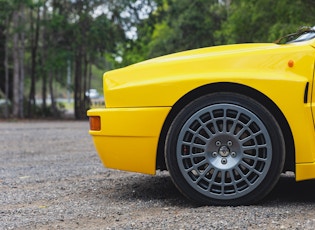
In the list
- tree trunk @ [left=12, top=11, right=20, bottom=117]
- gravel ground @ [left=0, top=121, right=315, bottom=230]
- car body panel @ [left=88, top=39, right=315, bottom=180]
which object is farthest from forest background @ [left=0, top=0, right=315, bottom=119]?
car body panel @ [left=88, top=39, right=315, bottom=180]

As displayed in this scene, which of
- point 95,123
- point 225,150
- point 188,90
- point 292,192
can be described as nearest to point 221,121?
point 225,150

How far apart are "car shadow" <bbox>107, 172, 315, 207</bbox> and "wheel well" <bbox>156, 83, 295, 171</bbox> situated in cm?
35

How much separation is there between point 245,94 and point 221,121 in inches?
12.0

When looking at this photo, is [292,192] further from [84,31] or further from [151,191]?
[84,31]

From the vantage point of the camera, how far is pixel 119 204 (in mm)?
4293

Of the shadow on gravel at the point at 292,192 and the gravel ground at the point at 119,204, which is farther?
the shadow on gravel at the point at 292,192

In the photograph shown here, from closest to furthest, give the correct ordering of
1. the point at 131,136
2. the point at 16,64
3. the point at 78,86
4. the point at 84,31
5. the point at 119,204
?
1. the point at 131,136
2. the point at 119,204
3. the point at 16,64
4. the point at 84,31
5. the point at 78,86

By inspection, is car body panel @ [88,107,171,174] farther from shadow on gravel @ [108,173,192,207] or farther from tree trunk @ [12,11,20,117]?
tree trunk @ [12,11,20,117]

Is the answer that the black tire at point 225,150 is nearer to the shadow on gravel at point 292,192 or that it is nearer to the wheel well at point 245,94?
the wheel well at point 245,94

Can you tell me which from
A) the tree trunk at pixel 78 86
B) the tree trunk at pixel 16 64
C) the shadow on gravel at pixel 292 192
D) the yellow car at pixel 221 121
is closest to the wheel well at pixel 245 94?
the yellow car at pixel 221 121

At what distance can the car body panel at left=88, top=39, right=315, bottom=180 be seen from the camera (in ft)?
13.0

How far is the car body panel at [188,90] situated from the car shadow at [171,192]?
0.41 m

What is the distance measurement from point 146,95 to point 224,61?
2.27 feet

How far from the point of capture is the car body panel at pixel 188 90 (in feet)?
13.0
